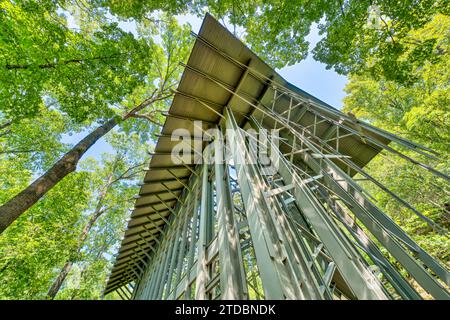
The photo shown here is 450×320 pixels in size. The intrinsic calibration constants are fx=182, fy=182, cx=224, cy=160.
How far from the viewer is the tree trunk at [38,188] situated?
3.27 metres

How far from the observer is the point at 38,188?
3.85 m

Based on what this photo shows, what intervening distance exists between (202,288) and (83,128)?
13.8 m

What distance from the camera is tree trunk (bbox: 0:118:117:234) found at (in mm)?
3270

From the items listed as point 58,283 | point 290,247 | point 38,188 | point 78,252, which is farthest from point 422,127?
point 58,283

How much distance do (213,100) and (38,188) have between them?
5.04 metres

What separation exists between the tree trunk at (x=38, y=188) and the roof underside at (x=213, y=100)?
2.45 metres

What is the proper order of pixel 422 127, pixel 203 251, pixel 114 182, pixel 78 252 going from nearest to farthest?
1. pixel 203 251
2. pixel 78 252
3. pixel 422 127
4. pixel 114 182

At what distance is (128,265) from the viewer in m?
12.9

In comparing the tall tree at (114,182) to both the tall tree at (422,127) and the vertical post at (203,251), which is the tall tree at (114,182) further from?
the tall tree at (422,127)

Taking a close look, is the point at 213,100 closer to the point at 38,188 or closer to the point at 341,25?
Answer: the point at 341,25

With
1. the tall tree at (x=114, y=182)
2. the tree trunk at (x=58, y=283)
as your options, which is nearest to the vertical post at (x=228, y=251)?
the tree trunk at (x=58, y=283)

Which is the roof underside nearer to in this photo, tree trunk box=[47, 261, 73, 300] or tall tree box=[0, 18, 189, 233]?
tall tree box=[0, 18, 189, 233]

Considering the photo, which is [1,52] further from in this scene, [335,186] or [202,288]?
[335,186]
